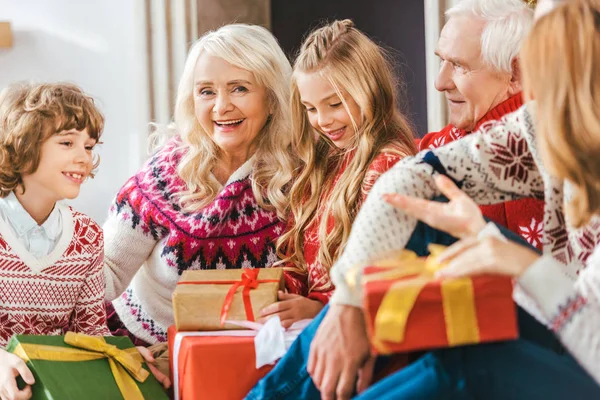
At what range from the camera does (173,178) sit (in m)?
2.12

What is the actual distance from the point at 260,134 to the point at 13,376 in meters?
0.84

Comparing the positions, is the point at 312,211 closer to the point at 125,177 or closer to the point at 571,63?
the point at 571,63

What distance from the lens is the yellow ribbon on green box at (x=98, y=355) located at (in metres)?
1.65

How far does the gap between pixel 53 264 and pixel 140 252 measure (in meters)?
0.27

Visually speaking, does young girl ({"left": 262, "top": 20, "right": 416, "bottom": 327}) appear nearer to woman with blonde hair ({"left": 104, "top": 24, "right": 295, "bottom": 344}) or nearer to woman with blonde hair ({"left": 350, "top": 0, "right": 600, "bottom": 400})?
woman with blonde hair ({"left": 104, "top": 24, "right": 295, "bottom": 344})

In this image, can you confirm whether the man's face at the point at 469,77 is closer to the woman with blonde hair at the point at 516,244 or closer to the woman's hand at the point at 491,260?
the woman with blonde hair at the point at 516,244

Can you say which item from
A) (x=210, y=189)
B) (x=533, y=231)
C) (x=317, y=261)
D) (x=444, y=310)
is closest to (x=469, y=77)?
(x=533, y=231)

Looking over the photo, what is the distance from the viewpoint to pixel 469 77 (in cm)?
198

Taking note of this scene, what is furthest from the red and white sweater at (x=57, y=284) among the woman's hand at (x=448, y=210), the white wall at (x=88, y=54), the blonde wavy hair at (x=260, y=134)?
the white wall at (x=88, y=54)

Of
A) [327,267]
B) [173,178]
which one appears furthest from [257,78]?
[327,267]

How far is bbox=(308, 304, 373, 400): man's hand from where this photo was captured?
1.34 meters

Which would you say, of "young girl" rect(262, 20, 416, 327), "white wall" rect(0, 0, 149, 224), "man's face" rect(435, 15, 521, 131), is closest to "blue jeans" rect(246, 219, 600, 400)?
"young girl" rect(262, 20, 416, 327)

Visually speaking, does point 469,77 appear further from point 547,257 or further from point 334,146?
point 547,257

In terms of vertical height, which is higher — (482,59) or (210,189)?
(482,59)
